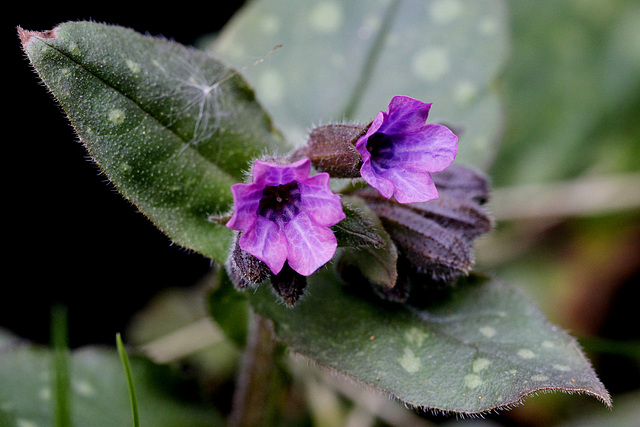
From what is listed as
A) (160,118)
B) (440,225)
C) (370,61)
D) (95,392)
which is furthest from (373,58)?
(95,392)

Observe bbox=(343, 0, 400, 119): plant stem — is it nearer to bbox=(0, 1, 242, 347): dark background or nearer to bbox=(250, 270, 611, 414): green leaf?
bbox=(250, 270, 611, 414): green leaf

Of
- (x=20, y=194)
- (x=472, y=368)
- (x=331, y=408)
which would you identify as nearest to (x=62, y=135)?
(x=20, y=194)

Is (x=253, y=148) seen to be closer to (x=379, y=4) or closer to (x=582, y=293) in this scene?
(x=379, y=4)

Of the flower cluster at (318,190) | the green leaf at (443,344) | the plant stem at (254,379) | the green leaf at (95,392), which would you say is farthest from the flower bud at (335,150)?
the green leaf at (95,392)

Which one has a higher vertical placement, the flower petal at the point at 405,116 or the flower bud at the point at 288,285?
the flower petal at the point at 405,116

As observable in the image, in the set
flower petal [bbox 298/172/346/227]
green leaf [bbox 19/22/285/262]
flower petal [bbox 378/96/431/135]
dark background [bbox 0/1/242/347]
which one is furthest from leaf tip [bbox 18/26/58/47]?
dark background [bbox 0/1/242/347]

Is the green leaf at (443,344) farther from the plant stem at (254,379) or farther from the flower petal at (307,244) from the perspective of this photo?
the flower petal at (307,244)

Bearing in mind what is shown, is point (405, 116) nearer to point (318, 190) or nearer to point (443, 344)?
point (318, 190)
